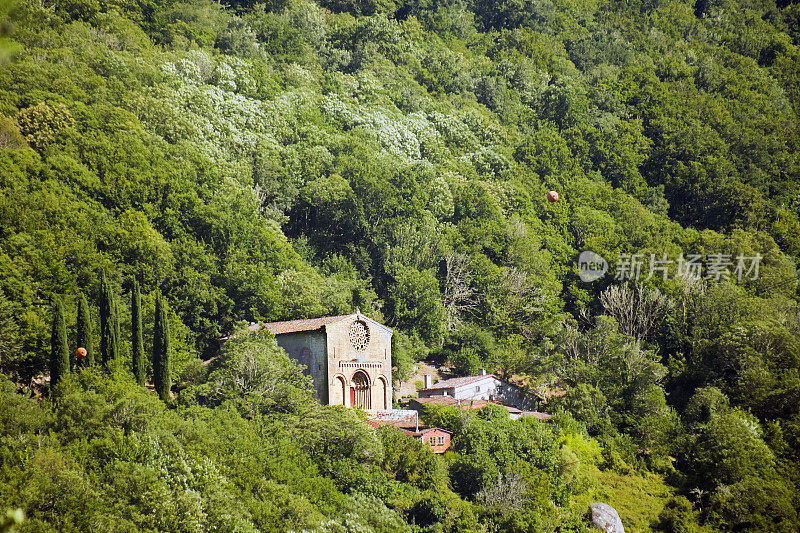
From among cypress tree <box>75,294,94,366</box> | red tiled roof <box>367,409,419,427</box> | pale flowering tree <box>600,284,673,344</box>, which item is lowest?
red tiled roof <box>367,409,419,427</box>

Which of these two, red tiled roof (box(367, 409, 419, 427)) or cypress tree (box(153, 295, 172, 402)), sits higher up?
cypress tree (box(153, 295, 172, 402))

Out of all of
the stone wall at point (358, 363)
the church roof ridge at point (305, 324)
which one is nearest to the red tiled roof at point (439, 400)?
the stone wall at point (358, 363)

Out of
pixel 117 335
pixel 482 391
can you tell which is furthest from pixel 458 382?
pixel 117 335

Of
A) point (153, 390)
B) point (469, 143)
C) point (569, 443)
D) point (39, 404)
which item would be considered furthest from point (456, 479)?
point (469, 143)

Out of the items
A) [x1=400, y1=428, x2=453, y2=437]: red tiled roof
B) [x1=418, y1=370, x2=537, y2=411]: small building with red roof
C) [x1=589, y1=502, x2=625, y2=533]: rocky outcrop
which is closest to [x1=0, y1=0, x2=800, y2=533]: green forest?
[x1=589, y1=502, x2=625, y2=533]: rocky outcrop

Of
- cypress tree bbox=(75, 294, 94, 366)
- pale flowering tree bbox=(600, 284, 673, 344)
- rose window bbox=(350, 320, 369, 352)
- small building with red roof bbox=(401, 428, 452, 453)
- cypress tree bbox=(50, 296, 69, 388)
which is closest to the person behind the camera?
cypress tree bbox=(50, 296, 69, 388)

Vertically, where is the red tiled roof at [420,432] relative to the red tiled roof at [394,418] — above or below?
below

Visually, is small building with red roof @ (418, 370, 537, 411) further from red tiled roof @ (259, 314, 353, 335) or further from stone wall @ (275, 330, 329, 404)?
stone wall @ (275, 330, 329, 404)

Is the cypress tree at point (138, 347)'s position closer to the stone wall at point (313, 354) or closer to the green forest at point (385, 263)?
the green forest at point (385, 263)

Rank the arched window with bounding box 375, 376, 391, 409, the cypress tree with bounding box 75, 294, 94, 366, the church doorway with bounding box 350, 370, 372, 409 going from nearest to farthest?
the cypress tree with bounding box 75, 294, 94, 366, the church doorway with bounding box 350, 370, 372, 409, the arched window with bounding box 375, 376, 391, 409
